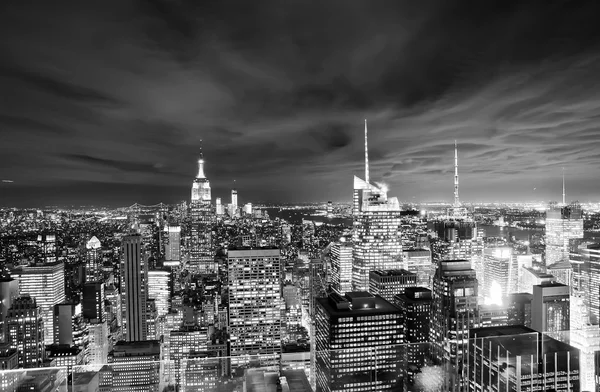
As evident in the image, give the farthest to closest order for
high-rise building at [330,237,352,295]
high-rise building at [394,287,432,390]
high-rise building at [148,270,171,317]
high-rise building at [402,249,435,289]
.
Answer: high-rise building at [330,237,352,295] < high-rise building at [148,270,171,317] < high-rise building at [402,249,435,289] < high-rise building at [394,287,432,390]

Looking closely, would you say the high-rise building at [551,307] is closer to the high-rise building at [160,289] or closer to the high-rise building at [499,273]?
the high-rise building at [499,273]

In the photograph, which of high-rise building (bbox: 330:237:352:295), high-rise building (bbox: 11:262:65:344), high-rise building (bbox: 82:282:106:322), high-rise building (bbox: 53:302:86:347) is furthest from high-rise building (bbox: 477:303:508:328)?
high-rise building (bbox: 82:282:106:322)

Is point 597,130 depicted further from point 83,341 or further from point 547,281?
point 83,341

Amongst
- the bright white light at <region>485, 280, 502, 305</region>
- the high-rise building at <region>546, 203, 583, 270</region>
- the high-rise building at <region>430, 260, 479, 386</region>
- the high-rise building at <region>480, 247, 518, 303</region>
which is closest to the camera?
the high-rise building at <region>430, 260, 479, 386</region>

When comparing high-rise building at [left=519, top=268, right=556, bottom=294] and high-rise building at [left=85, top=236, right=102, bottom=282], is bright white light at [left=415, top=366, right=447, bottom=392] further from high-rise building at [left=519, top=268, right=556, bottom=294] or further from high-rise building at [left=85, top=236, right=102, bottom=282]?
high-rise building at [left=85, top=236, right=102, bottom=282]

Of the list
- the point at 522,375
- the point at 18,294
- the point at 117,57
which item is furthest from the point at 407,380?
the point at 18,294

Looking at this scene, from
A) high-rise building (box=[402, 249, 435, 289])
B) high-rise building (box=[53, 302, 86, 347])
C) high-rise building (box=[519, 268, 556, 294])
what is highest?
high-rise building (box=[519, 268, 556, 294])
